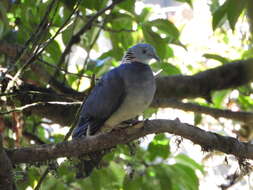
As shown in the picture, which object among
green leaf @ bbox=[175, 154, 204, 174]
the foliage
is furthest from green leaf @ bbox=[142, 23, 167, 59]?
green leaf @ bbox=[175, 154, 204, 174]

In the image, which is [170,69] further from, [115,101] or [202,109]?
[115,101]

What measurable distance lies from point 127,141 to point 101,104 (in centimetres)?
55

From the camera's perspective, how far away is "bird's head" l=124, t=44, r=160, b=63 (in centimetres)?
216

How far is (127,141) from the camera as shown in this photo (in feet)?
4.63

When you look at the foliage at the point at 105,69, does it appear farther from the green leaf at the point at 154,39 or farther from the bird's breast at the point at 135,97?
the bird's breast at the point at 135,97

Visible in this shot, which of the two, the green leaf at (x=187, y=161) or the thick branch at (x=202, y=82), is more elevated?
the thick branch at (x=202, y=82)

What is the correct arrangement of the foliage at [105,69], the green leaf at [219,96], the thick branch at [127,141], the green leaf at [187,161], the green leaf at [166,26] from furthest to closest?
1. the green leaf at [219,96]
2. the green leaf at [187,161]
3. the green leaf at [166,26]
4. the foliage at [105,69]
5. the thick branch at [127,141]

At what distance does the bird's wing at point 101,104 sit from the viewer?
1900 mm

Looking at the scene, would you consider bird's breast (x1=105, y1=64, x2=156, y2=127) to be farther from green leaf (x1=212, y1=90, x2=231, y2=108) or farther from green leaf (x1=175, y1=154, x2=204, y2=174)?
green leaf (x1=212, y1=90, x2=231, y2=108)

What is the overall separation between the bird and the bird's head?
140mm

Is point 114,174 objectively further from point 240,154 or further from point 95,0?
point 95,0

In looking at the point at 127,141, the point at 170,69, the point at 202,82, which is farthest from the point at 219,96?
the point at 127,141

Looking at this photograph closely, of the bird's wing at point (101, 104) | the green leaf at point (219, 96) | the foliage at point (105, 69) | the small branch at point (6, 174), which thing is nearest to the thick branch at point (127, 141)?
the small branch at point (6, 174)

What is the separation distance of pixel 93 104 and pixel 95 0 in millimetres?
557
